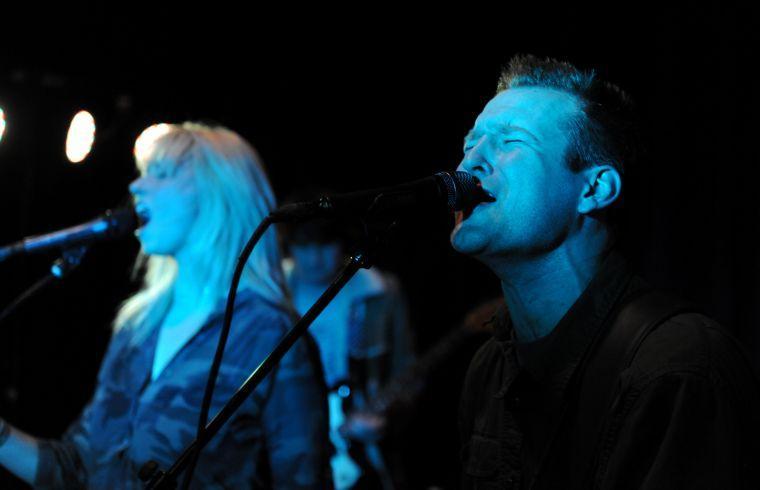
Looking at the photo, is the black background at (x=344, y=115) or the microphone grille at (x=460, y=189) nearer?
the microphone grille at (x=460, y=189)

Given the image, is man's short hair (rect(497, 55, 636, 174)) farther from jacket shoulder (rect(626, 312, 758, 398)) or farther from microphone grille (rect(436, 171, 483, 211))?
jacket shoulder (rect(626, 312, 758, 398))

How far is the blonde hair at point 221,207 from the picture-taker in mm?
2520

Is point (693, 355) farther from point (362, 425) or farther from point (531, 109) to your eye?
point (362, 425)

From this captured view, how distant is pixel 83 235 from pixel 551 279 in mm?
1435

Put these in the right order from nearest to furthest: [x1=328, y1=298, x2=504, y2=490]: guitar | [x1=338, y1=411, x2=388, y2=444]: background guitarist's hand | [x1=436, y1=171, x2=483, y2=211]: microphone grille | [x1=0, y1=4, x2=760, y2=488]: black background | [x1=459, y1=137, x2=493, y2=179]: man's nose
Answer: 1. [x1=436, y1=171, x2=483, y2=211]: microphone grille
2. [x1=459, y1=137, x2=493, y2=179]: man's nose
3. [x1=0, y1=4, x2=760, y2=488]: black background
4. [x1=328, y1=298, x2=504, y2=490]: guitar
5. [x1=338, y1=411, x2=388, y2=444]: background guitarist's hand

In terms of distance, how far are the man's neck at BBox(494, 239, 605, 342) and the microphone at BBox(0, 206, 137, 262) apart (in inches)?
48.2

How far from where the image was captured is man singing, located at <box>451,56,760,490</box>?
4.64ft

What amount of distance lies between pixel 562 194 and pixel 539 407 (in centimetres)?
51

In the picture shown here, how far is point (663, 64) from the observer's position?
11.4 feet

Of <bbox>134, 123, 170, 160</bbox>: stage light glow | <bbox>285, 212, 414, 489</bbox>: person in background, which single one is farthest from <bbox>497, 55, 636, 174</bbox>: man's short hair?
<bbox>285, 212, 414, 489</bbox>: person in background

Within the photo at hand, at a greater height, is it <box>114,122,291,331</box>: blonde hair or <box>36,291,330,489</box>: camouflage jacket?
<box>114,122,291,331</box>: blonde hair

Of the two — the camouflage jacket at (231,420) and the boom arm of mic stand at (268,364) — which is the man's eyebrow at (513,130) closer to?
the boom arm of mic stand at (268,364)

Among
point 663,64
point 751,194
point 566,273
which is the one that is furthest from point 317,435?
point 663,64

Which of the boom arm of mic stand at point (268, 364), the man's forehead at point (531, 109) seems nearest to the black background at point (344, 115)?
the man's forehead at point (531, 109)
